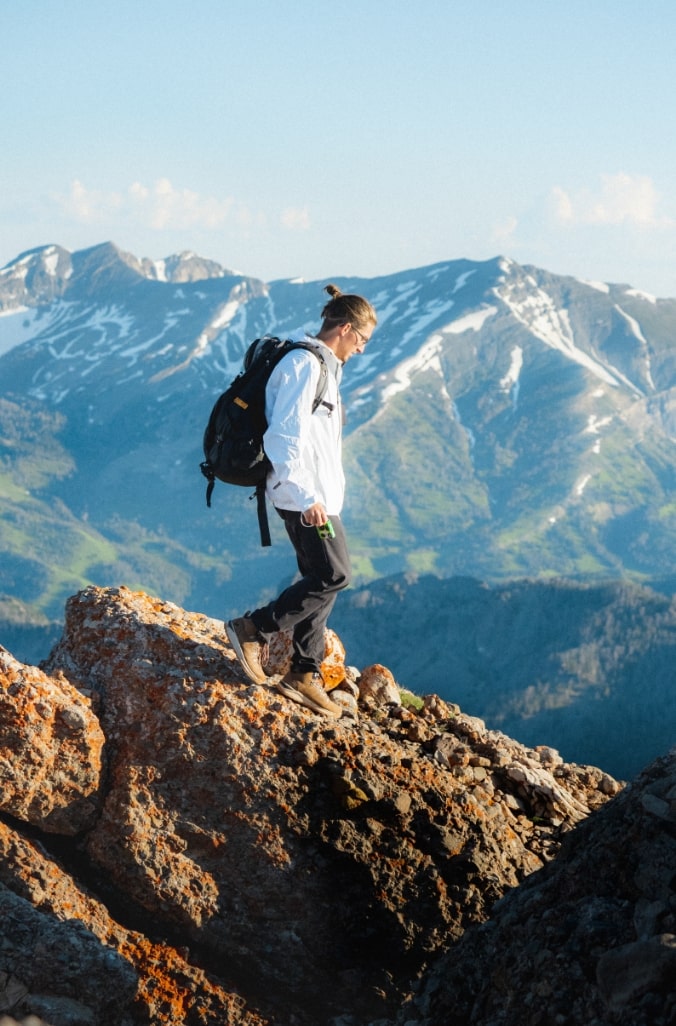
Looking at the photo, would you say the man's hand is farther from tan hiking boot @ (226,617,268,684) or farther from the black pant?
tan hiking boot @ (226,617,268,684)

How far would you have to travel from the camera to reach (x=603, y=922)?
704 centimetres

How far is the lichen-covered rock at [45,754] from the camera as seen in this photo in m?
8.77

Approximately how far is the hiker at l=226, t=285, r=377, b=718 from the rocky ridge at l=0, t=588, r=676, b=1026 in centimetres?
40

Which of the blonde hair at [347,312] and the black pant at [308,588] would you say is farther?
the blonde hair at [347,312]

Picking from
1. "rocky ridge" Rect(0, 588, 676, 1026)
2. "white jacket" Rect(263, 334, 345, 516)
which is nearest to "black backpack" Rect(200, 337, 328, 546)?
"white jacket" Rect(263, 334, 345, 516)

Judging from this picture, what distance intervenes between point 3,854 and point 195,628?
10.7 feet

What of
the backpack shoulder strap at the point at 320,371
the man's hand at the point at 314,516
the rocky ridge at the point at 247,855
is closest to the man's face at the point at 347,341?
the backpack shoulder strap at the point at 320,371

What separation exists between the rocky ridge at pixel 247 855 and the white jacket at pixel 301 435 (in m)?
2.16

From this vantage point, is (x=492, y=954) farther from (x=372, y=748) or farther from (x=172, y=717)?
(x=172, y=717)

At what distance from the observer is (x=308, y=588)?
A: 9.57 metres

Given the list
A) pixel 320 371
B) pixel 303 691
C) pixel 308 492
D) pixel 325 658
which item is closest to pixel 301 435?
pixel 308 492

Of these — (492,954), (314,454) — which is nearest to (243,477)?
Result: (314,454)

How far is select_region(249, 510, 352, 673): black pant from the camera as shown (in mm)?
9398

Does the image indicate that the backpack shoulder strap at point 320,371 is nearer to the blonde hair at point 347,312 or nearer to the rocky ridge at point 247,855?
the blonde hair at point 347,312
